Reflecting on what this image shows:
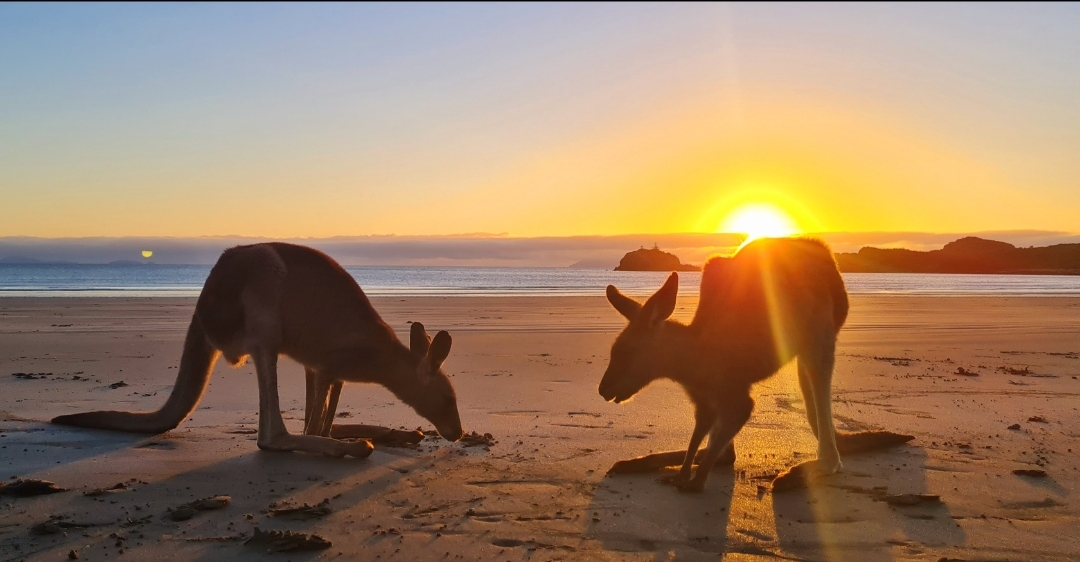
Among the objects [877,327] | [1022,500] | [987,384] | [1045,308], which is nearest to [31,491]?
[1022,500]

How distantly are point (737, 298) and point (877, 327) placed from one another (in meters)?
13.1

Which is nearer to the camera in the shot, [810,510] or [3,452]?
[810,510]

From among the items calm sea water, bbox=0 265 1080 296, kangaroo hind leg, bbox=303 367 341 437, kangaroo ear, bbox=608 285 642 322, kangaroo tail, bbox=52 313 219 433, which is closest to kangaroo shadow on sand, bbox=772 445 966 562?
kangaroo ear, bbox=608 285 642 322

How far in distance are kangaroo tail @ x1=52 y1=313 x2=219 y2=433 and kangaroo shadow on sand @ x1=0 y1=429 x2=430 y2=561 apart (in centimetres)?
10

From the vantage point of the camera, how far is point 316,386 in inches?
202

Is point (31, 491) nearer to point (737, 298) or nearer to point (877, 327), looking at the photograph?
point (737, 298)

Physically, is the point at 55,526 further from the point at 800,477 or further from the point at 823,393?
the point at 823,393

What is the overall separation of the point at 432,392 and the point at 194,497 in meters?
1.62

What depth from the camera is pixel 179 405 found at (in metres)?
5.31

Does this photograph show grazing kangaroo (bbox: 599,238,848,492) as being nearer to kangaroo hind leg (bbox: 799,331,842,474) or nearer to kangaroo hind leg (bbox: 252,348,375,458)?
kangaroo hind leg (bbox: 799,331,842,474)

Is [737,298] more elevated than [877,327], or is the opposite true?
[737,298]

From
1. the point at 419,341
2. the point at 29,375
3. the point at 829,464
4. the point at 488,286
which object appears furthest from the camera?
the point at 488,286

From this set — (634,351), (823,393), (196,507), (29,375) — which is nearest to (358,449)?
(196,507)

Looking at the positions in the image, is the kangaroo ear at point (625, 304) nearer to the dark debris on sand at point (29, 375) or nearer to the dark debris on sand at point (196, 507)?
the dark debris on sand at point (196, 507)
